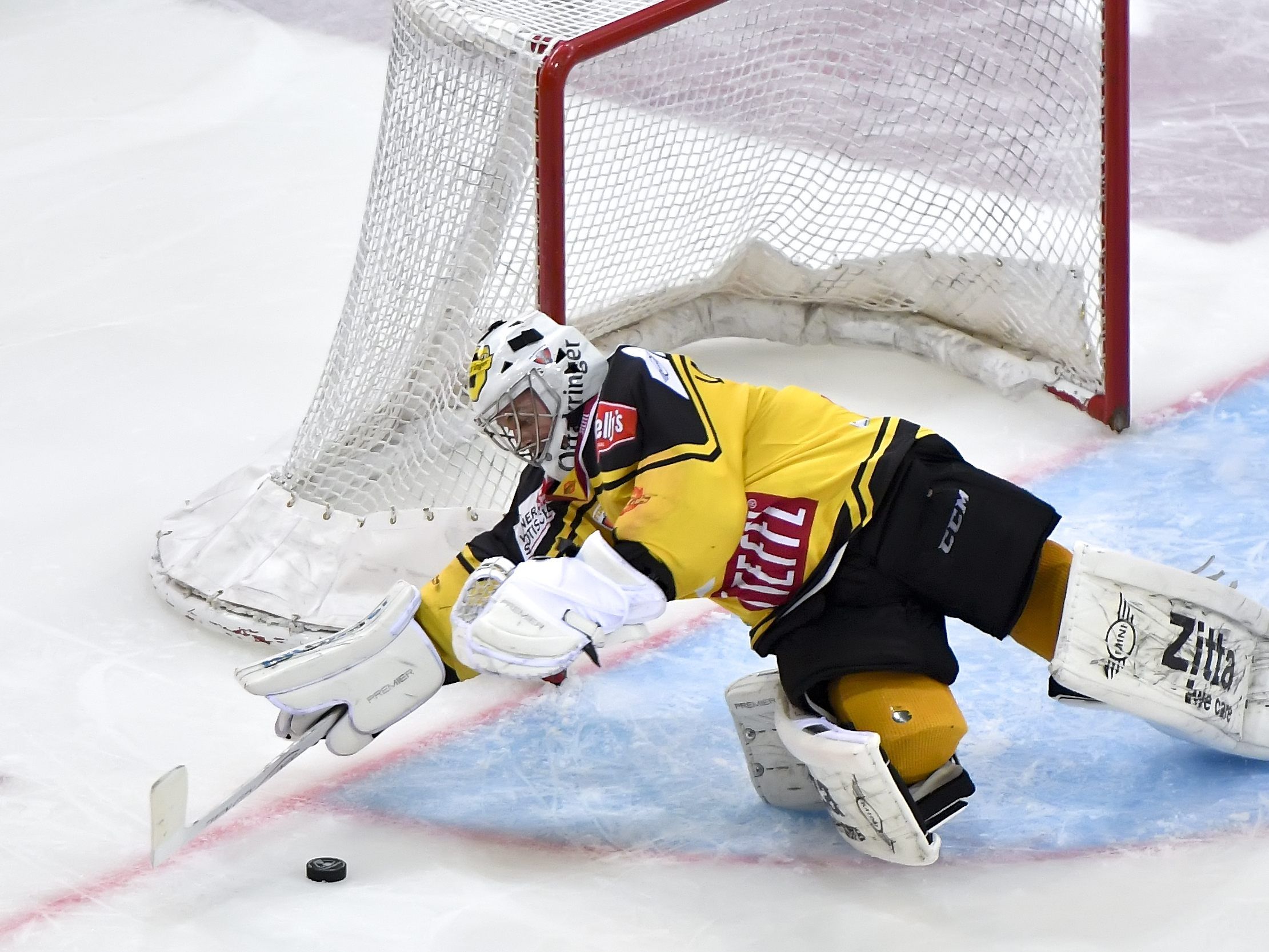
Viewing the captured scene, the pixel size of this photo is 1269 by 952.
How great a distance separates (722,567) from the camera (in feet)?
7.75

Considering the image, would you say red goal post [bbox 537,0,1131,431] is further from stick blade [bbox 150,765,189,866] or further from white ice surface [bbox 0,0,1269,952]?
stick blade [bbox 150,765,189,866]

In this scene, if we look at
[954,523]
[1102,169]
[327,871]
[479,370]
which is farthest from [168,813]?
[1102,169]

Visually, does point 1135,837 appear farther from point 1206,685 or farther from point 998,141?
point 998,141

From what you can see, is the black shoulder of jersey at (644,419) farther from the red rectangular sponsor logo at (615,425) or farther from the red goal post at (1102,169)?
the red goal post at (1102,169)

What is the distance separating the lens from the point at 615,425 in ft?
7.84

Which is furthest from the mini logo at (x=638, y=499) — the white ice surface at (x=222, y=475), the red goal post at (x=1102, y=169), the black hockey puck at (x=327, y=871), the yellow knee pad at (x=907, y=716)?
the red goal post at (x=1102, y=169)

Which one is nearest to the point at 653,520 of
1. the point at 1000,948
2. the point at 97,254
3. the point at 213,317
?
the point at 1000,948

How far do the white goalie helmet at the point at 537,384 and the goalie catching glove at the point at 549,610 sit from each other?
0.24 m

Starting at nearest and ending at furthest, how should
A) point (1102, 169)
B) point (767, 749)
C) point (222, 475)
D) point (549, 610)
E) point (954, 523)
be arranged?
point (549, 610)
point (954, 523)
point (767, 749)
point (1102, 169)
point (222, 475)

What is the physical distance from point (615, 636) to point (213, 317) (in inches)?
110

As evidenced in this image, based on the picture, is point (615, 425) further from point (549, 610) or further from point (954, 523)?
point (954, 523)

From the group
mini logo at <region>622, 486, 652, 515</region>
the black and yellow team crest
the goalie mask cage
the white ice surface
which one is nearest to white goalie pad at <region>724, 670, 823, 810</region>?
the white ice surface

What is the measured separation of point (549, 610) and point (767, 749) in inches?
21.8

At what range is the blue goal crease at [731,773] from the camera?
261cm
